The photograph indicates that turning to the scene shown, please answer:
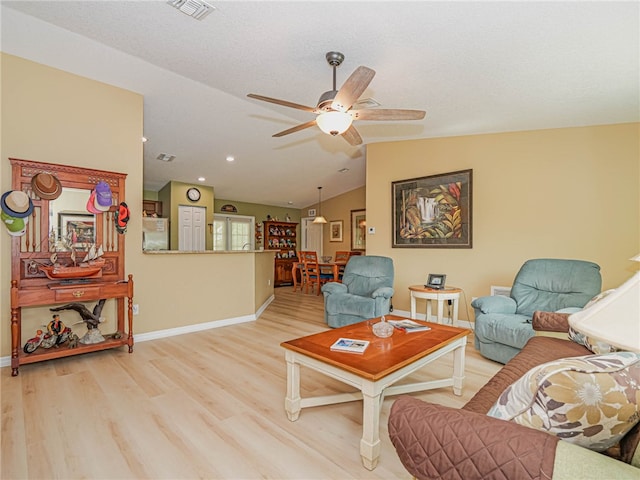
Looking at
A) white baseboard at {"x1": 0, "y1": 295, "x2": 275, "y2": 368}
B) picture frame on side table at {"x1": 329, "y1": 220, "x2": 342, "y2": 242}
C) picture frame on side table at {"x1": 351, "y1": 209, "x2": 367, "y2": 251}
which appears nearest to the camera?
white baseboard at {"x1": 0, "y1": 295, "x2": 275, "y2": 368}

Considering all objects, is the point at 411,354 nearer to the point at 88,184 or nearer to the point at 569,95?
the point at 569,95

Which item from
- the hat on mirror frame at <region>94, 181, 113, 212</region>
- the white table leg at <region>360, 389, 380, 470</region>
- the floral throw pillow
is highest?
the hat on mirror frame at <region>94, 181, 113, 212</region>

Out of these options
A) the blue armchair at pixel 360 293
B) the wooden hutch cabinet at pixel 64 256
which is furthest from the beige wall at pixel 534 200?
the wooden hutch cabinet at pixel 64 256

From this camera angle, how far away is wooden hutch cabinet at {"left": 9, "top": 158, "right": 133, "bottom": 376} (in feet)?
9.20

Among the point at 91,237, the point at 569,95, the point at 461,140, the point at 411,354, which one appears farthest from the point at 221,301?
the point at 569,95

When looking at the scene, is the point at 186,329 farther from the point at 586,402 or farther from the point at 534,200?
the point at 534,200

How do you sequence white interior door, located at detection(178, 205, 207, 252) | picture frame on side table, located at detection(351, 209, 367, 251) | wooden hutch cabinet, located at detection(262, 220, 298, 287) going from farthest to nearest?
wooden hutch cabinet, located at detection(262, 220, 298, 287) → picture frame on side table, located at detection(351, 209, 367, 251) → white interior door, located at detection(178, 205, 207, 252)

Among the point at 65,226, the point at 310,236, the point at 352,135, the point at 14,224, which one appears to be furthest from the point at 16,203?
the point at 310,236

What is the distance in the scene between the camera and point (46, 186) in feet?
9.83

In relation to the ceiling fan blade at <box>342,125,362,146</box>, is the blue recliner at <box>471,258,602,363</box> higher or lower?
lower

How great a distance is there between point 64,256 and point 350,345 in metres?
2.93

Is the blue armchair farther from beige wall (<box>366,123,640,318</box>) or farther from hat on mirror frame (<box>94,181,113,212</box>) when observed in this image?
hat on mirror frame (<box>94,181,113,212</box>)

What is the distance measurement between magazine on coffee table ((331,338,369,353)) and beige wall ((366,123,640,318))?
9.36ft

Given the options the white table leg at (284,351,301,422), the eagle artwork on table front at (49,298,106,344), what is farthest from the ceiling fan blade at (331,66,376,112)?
the eagle artwork on table front at (49,298,106,344)
